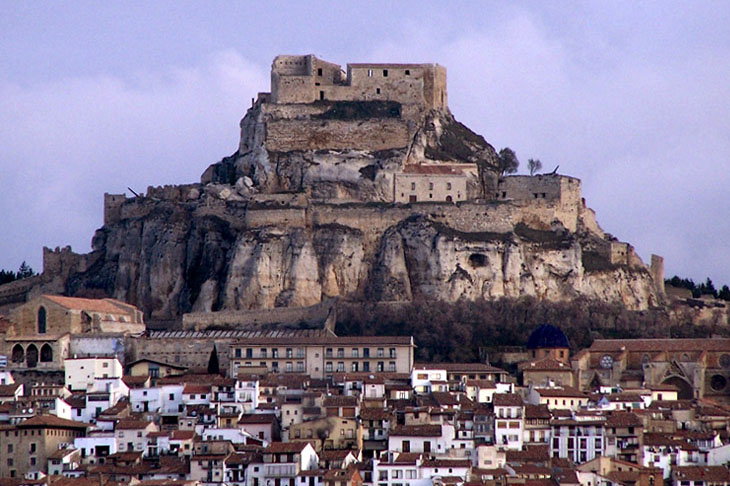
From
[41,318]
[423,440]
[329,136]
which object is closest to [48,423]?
[423,440]

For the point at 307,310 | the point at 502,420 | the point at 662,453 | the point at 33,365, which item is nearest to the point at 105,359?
the point at 33,365

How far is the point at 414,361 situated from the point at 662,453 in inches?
729

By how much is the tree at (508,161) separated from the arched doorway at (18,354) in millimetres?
31674

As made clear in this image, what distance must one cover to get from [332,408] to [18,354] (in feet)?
65.5

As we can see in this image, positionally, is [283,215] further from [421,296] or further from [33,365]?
[33,365]

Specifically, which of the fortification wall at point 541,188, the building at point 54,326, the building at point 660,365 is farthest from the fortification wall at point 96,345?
the fortification wall at point 541,188

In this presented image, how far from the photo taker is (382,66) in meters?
119

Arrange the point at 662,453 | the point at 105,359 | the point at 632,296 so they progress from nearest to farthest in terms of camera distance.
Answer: the point at 662,453, the point at 105,359, the point at 632,296

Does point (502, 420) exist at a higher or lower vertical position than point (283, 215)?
lower

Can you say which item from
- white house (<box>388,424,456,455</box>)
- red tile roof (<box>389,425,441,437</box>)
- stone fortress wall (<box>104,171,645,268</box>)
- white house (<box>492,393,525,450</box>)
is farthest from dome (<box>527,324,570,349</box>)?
white house (<box>388,424,456,455</box>)

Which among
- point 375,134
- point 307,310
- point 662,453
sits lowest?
point 662,453

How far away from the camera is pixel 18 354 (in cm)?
10100

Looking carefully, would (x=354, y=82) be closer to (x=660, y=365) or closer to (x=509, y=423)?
(x=660, y=365)

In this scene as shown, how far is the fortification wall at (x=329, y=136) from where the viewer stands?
115m
